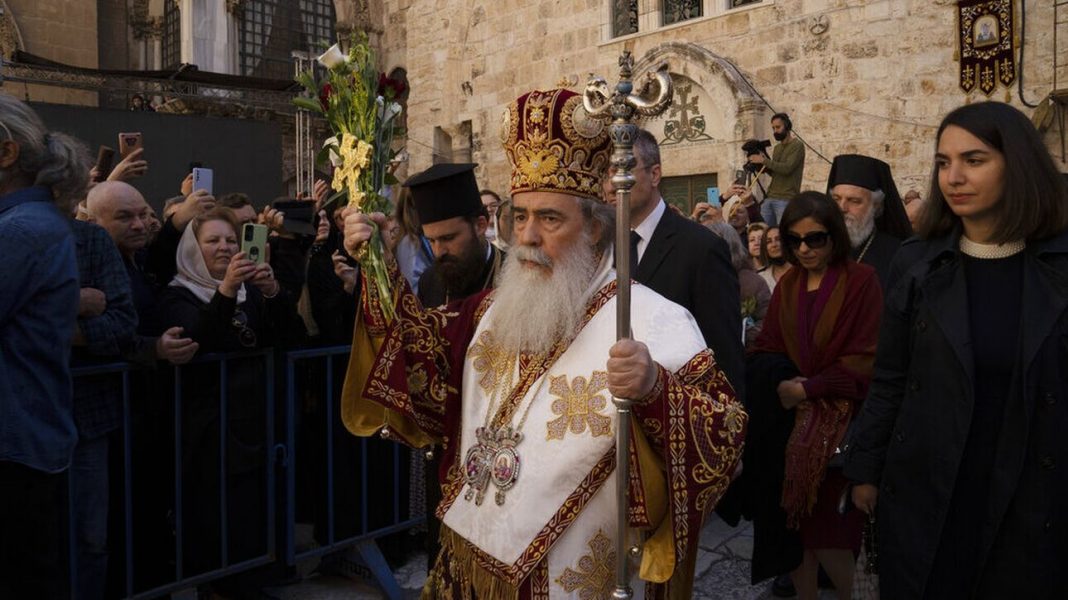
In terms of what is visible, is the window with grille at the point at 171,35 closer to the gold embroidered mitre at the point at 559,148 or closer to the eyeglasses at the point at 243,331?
the eyeglasses at the point at 243,331

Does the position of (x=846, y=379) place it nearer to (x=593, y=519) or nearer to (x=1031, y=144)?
(x=1031, y=144)

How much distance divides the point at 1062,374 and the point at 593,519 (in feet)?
4.56

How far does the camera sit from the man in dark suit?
2.95m

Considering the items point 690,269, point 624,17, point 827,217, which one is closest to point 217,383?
point 690,269

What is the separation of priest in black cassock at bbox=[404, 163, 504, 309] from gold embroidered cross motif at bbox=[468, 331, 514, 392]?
1159 millimetres

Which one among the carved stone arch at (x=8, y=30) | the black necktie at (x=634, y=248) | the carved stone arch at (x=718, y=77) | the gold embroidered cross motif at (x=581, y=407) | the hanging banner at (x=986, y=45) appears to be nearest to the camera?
the gold embroidered cross motif at (x=581, y=407)

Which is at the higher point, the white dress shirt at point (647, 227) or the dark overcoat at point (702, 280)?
the white dress shirt at point (647, 227)

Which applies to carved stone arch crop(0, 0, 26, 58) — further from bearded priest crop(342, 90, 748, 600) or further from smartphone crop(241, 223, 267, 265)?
bearded priest crop(342, 90, 748, 600)

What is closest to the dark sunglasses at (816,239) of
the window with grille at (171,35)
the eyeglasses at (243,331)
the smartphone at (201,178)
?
the eyeglasses at (243,331)

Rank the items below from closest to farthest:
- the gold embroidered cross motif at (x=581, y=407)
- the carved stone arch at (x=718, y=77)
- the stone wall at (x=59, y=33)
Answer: the gold embroidered cross motif at (x=581, y=407) < the carved stone arch at (x=718, y=77) < the stone wall at (x=59, y=33)

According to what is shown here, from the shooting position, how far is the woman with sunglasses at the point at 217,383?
11.7ft

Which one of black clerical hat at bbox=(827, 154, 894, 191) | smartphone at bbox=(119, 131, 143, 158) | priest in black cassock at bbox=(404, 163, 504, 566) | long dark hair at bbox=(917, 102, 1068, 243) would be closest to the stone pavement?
priest in black cassock at bbox=(404, 163, 504, 566)

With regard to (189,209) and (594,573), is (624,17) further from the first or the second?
(594,573)

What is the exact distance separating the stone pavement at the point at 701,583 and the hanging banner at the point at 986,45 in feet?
22.5
